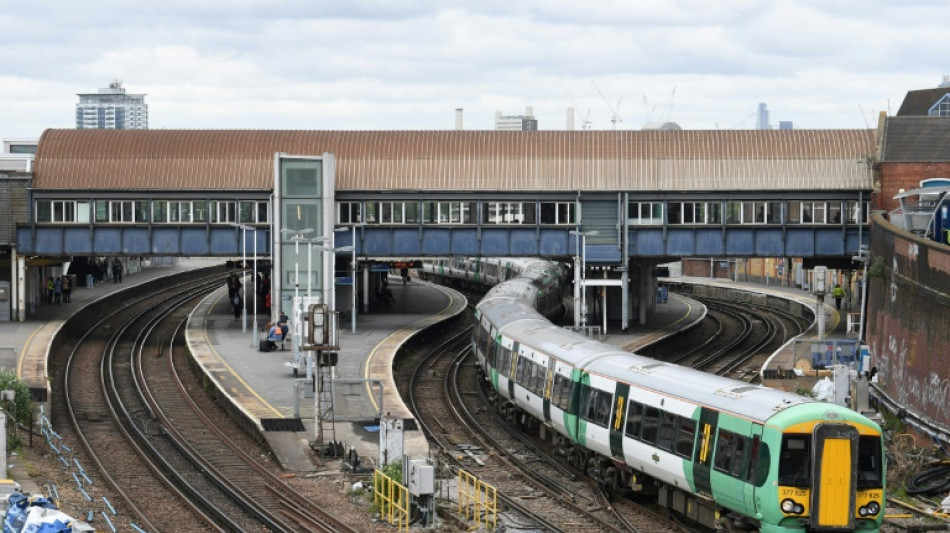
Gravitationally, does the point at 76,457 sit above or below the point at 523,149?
below

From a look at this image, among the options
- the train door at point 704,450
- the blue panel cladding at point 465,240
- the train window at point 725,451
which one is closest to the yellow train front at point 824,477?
the train window at point 725,451

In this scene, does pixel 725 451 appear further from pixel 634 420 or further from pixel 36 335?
pixel 36 335

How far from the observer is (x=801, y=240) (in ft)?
210

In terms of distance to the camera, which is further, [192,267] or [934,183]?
[192,267]

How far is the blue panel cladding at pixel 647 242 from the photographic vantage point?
64438 millimetres

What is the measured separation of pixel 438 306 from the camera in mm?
78312

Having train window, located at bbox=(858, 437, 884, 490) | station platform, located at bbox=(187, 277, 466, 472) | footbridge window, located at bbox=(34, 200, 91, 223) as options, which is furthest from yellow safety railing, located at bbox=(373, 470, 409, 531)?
footbridge window, located at bbox=(34, 200, 91, 223)

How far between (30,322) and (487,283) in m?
33.0

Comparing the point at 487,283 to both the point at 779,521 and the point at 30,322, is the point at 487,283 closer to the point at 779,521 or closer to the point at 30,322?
the point at 30,322

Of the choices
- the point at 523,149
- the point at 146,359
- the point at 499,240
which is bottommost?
the point at 146,359

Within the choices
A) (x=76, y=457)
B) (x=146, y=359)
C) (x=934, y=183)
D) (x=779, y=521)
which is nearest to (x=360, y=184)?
(x=146, y=359)

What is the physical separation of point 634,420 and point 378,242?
119 feet

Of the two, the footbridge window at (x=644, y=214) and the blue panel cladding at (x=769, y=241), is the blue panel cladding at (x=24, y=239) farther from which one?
the blue panel cladding at (x=769, y=241)

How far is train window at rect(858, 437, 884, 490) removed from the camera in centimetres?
2417
